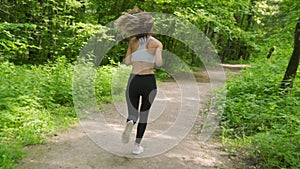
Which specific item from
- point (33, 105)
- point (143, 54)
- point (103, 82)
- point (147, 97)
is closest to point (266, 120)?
point (147, 97)

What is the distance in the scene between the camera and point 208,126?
6.04 meters

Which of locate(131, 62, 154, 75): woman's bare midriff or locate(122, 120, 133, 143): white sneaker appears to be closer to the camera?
locate(131, 62, 154, 75): woman's bare midriff

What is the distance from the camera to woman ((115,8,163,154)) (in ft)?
12.0

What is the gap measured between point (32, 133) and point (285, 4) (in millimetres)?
7205

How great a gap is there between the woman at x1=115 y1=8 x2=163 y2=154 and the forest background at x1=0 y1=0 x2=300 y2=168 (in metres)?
1.71

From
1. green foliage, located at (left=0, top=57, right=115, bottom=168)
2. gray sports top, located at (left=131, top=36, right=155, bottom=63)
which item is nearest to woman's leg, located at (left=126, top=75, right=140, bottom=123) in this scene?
gray sports top, located at (left=131, top=36, right=155, bottom=63)

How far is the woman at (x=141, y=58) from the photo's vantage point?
3645 mm

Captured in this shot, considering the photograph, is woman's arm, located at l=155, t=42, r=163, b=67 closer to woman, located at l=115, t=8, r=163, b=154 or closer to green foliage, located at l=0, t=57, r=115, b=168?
woman, located at l=115, t=8, r=163, b=154

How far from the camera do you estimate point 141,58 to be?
367 cm

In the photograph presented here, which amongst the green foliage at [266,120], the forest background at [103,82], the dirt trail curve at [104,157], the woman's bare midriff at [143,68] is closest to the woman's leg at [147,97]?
the woman's bare midriff at [143,68]

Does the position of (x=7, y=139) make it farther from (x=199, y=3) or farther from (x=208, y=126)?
(x=199, y=3)

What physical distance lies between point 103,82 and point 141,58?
4925 mm

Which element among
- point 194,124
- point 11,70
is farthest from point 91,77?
point 194,124

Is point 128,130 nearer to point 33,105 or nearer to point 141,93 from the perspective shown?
point 141,93
